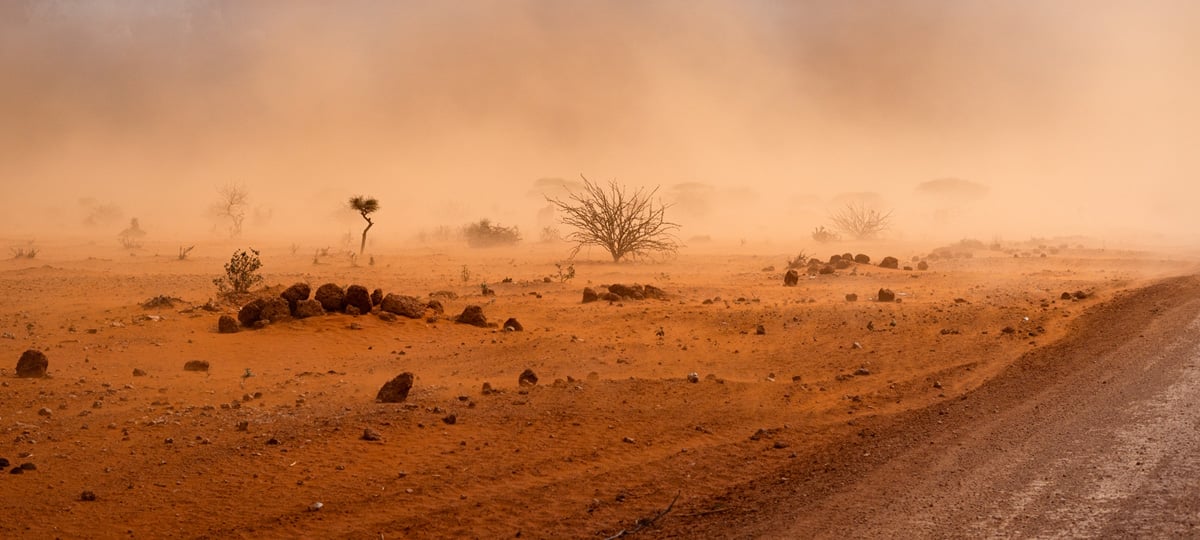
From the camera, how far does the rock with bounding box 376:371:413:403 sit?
6.92 meters

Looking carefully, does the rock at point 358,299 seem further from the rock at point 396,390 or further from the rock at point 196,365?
the rock at point 396,390

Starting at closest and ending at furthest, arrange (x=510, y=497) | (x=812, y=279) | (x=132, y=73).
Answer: (x=510, y=497), (x=812, y=279), (x=132, y=73)

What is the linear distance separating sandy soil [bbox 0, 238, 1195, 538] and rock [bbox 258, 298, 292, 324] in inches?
17.7

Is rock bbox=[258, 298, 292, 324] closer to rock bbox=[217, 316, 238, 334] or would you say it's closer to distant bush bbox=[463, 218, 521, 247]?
rock bbox=[217, 316, 238, 334]

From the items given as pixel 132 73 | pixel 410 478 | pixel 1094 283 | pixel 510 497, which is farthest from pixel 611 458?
pixel 132 73

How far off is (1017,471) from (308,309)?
8271 mm

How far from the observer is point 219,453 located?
5.70m

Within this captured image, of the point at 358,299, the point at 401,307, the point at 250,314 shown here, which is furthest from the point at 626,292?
the point at 250,314

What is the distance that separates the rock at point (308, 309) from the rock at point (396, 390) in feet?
12.3

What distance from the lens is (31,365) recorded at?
7414 millimetres

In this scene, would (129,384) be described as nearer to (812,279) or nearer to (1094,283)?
(812,279)

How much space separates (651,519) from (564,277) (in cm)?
1291

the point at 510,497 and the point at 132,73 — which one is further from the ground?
the point at 132,73

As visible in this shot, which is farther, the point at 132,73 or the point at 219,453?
the point at 132,73
